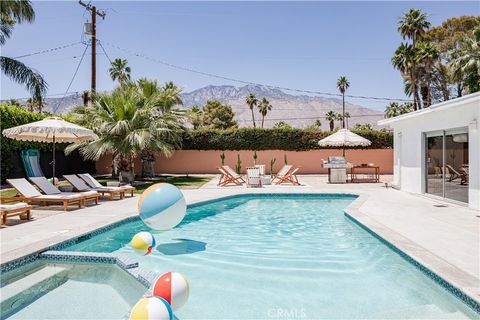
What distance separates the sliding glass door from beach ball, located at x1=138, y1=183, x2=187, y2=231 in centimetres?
774

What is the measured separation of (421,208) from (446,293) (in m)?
5.77

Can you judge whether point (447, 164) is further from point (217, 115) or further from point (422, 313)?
point (217, 115)

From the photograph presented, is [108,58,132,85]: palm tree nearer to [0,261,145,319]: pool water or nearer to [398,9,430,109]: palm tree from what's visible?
[398,9,430,109]: palm tree

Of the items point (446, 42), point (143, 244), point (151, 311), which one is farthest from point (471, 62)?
point (151, 311)

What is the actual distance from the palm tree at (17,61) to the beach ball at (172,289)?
1440 cm

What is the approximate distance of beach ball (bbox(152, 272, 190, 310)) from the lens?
3434mm

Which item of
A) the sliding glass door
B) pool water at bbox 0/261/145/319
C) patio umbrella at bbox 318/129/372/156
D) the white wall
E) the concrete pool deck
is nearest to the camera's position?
pool water at bbox 0/261/145/319

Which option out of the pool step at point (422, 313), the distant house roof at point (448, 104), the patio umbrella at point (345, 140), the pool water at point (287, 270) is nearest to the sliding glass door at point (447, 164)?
the distant house roof at point (448, 104)

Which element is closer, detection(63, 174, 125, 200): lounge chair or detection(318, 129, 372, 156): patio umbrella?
detection(63, 174, 125, 200): lounge chair

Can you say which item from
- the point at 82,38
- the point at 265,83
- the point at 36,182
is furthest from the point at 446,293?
the point at 265,83

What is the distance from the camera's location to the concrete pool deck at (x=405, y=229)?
15.0ft

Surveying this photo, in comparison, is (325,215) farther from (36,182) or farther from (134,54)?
(134,54)

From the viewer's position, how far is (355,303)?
13.8 ft

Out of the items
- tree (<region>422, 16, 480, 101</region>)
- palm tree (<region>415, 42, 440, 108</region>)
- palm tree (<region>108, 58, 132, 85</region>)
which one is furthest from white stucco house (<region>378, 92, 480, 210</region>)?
palm tree (<region>108, 58, 132, 85</region>)
